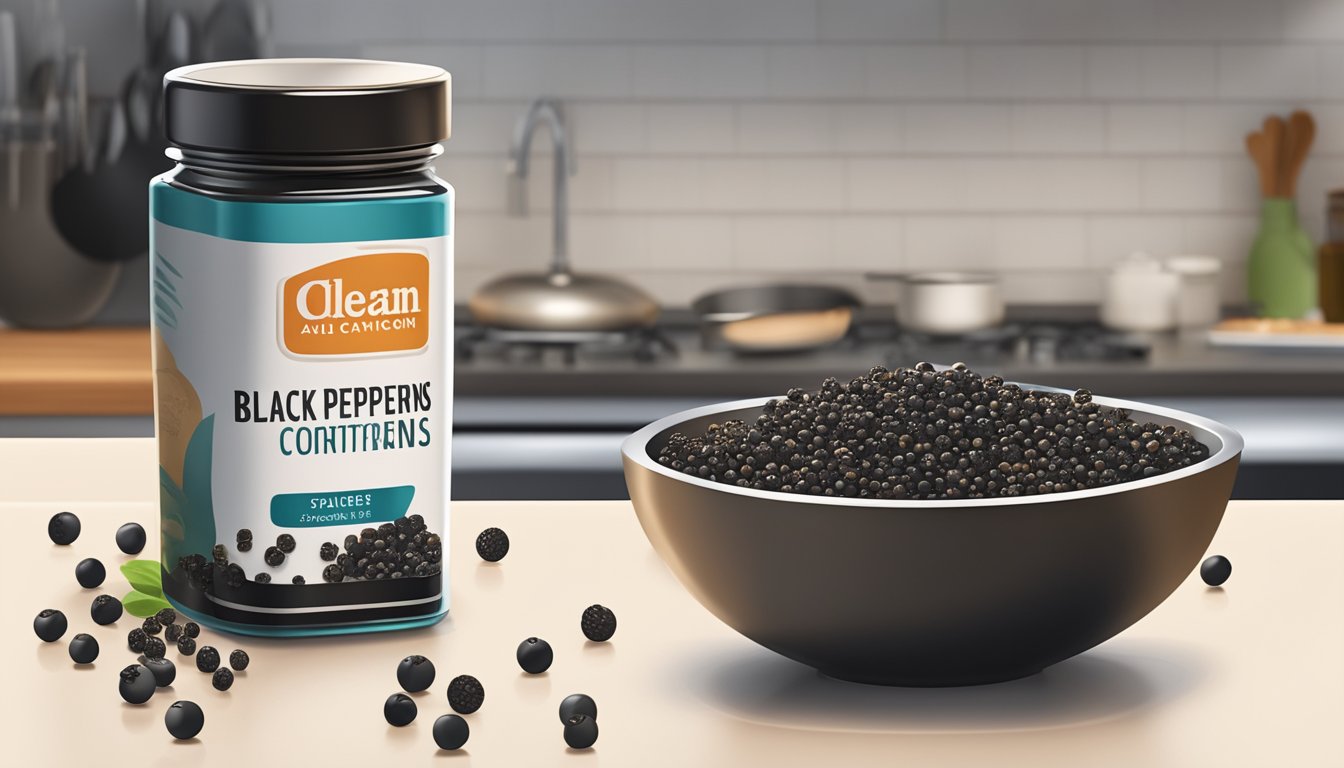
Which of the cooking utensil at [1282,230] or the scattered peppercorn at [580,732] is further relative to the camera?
the cooking utensil at [1282,230]

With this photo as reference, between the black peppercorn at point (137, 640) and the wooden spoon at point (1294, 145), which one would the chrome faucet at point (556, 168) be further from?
the black peppercorn at point (137, 640)

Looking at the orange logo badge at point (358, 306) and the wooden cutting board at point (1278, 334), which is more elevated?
the orange logo badge at point (358, 306)

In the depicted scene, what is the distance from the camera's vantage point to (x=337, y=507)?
0.75 meters

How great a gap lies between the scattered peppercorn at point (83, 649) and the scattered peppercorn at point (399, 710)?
0.55 ft

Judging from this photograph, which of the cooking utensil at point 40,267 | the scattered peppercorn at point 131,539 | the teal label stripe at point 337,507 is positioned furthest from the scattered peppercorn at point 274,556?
the cooking utensil at point 40,267

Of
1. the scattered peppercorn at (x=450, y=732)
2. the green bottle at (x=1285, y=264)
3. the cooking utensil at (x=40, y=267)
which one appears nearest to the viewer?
the scattered peppercorn at (x=450, y=732)

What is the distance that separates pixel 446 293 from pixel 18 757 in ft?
0.89

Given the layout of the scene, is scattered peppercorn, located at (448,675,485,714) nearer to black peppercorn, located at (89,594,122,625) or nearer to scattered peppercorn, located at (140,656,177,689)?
scattered peppercorn, located at (140,656,177,689)

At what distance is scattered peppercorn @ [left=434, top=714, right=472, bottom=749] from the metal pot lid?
196 centimetres

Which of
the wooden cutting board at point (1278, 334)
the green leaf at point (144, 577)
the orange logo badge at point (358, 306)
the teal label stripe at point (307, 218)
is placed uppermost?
the teal label stripe at point (307, 218)

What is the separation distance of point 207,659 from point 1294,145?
263 cm

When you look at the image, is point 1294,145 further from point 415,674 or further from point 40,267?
point 415,674

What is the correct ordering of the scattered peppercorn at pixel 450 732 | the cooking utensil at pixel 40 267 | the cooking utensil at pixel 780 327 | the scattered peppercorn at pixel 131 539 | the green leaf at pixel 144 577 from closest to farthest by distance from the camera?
the scattered peppercorn at pixel 450 732, the green leaf at pixel 144 577, the scattered peppercorn at pixel 131 539, the cooking utensil at pixel 780 327, the cooking utensil at pixel 40 267

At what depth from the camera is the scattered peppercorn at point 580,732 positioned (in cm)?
64
